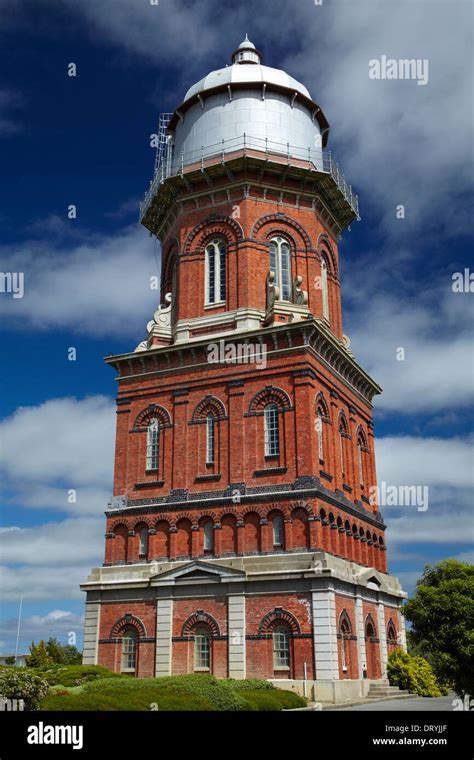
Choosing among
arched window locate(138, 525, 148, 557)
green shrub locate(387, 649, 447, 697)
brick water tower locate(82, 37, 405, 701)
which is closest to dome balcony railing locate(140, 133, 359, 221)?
brick water tower locate(82, 37, 405, 701)

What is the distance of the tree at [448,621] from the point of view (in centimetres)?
2495

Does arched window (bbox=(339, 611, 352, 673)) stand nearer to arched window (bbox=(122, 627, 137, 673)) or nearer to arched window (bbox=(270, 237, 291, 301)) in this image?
arched window (bbox=(122, 627, 137, 673))

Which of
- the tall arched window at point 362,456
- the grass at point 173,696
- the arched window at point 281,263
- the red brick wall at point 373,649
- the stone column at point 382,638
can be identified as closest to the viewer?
the grass at point 173,696

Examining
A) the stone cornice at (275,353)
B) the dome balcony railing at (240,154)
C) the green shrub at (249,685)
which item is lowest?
the green shrub at (249,685)

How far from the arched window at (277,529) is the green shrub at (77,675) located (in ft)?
28.4

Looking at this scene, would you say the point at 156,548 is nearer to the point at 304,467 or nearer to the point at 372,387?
the point at 304,467

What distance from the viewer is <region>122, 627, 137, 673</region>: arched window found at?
34.1 m

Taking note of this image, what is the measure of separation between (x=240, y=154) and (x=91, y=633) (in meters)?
25.2

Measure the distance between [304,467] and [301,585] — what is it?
5136 millimetres

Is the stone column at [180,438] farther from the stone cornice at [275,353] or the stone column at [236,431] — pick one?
the stone column at [236,431]

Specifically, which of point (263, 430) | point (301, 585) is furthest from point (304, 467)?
point (301, 585)

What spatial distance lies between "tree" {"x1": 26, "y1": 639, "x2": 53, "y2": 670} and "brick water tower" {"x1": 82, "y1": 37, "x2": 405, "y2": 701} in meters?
11.1

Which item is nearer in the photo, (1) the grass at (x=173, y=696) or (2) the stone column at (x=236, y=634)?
(1) the grass at (x=173, y=696)

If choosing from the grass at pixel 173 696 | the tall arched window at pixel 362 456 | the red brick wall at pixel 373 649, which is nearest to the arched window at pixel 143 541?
the grass at pixel 173 696
